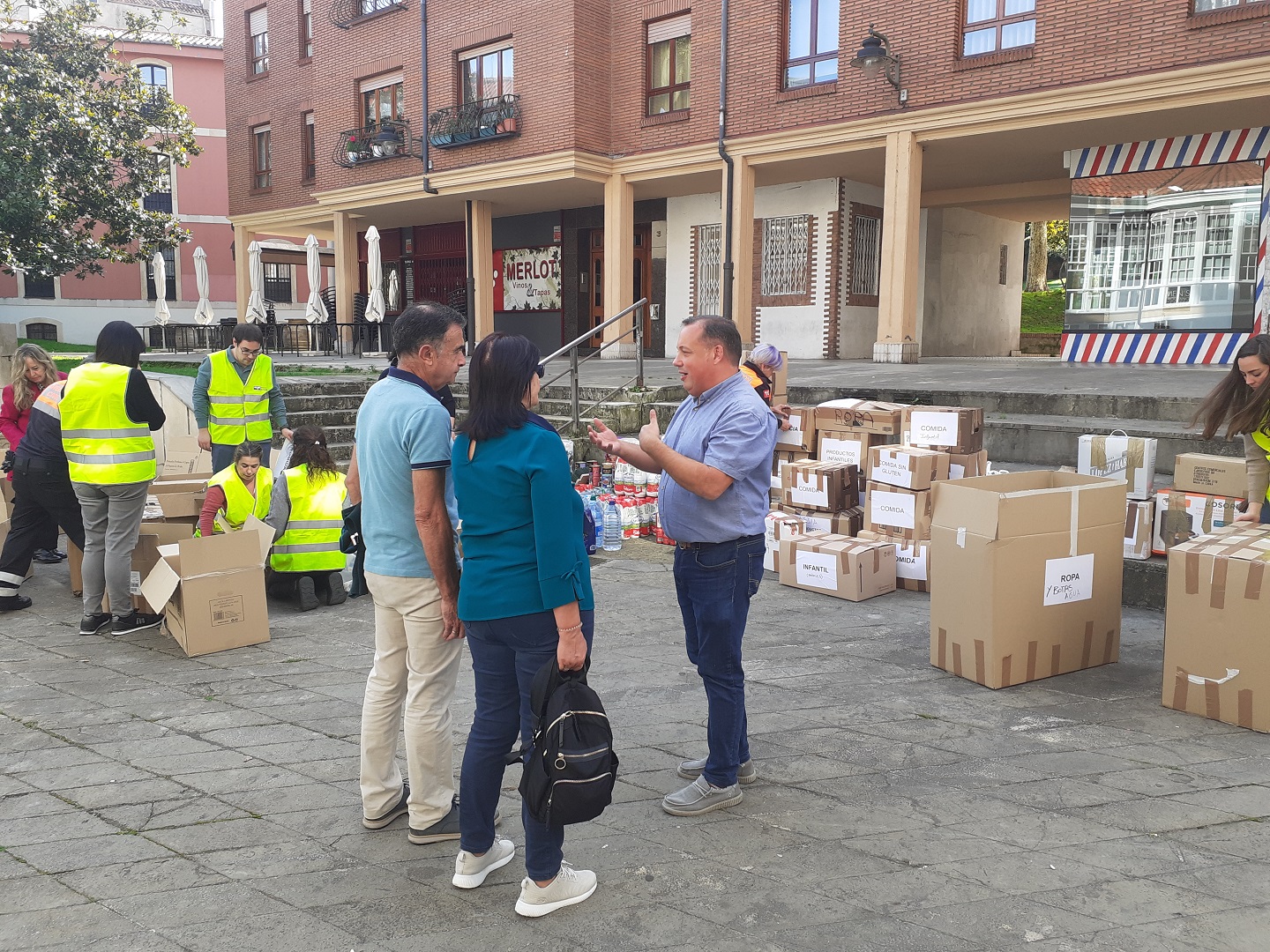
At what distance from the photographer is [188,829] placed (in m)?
3.21

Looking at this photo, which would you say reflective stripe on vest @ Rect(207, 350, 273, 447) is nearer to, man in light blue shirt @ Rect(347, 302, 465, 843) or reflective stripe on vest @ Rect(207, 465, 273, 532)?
reflective stripe on vest @ Rect(207, 465, 273, 532)

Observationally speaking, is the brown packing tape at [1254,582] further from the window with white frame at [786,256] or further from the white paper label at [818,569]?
the window with white frame at [786,256]

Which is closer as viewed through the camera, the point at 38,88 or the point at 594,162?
the point at 594,162

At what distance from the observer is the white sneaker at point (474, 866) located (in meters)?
2.84

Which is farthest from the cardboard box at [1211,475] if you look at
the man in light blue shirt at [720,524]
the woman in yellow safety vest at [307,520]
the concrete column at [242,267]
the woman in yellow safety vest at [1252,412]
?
the concrete column at [242,267]

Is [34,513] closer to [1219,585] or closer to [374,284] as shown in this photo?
[1219,585]

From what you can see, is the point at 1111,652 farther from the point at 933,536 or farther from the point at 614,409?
the point at 614,409

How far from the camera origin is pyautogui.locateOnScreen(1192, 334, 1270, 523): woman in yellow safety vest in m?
4.57

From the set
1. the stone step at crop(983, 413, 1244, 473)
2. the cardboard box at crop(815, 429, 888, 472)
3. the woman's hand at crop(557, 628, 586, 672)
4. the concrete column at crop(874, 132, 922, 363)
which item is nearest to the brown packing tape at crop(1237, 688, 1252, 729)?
the woman's hand at crop(557, 628, 586, 672)

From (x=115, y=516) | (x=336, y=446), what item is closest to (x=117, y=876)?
(x=115, y=516)

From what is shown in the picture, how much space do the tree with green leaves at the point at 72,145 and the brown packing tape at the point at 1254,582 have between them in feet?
72.0

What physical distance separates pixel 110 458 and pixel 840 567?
4438 mm

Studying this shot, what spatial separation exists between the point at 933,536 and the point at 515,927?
2.97 meters

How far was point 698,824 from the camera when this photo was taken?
127 inches
